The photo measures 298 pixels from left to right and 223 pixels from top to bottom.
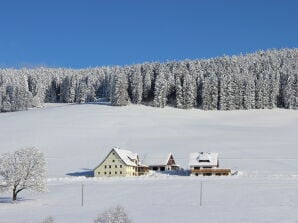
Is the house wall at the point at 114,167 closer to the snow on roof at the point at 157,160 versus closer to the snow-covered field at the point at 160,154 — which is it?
the snow-covered field at the point at 160,154

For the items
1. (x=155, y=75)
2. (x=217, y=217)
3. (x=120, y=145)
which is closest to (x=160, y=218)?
(x=217, y=217)

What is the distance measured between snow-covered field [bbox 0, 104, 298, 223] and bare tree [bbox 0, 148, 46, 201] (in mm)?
1483

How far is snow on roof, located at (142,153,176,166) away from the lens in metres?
87.2

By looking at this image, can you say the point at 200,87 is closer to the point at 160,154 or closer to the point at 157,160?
the point at 160,154

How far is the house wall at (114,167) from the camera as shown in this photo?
80.6m

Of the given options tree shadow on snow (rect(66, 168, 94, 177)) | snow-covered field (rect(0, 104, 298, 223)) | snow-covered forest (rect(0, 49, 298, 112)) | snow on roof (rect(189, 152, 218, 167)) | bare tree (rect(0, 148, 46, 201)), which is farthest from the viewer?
snow-covered forest (rect(0, 49, 298, 112))

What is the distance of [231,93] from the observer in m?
149

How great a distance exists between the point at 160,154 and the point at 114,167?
492 inches

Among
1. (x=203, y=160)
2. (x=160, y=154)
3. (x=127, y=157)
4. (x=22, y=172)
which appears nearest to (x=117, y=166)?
(x=127, y=157)

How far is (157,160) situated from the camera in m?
88.9

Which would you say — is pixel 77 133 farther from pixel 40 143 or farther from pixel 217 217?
pixel 217 217

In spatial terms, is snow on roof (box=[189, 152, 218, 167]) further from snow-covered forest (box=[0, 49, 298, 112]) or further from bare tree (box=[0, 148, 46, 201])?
snow-covered forest (box=[0, 49, 298, 112])

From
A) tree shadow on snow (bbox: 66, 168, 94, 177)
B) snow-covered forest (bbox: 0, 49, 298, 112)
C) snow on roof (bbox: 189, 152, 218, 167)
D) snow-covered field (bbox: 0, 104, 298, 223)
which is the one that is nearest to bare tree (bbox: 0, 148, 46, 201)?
snow-covered field (bbox: 0, 104, 298, 223)

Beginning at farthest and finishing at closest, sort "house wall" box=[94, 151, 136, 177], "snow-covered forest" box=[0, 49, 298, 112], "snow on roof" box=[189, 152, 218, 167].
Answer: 1. "snow-covered forest" box=[0, 49, 298, 112]
2. "snow on roof" box=[189, 152, 218, 167]
3. "house wall" box=[94, 151, 136, 177]
